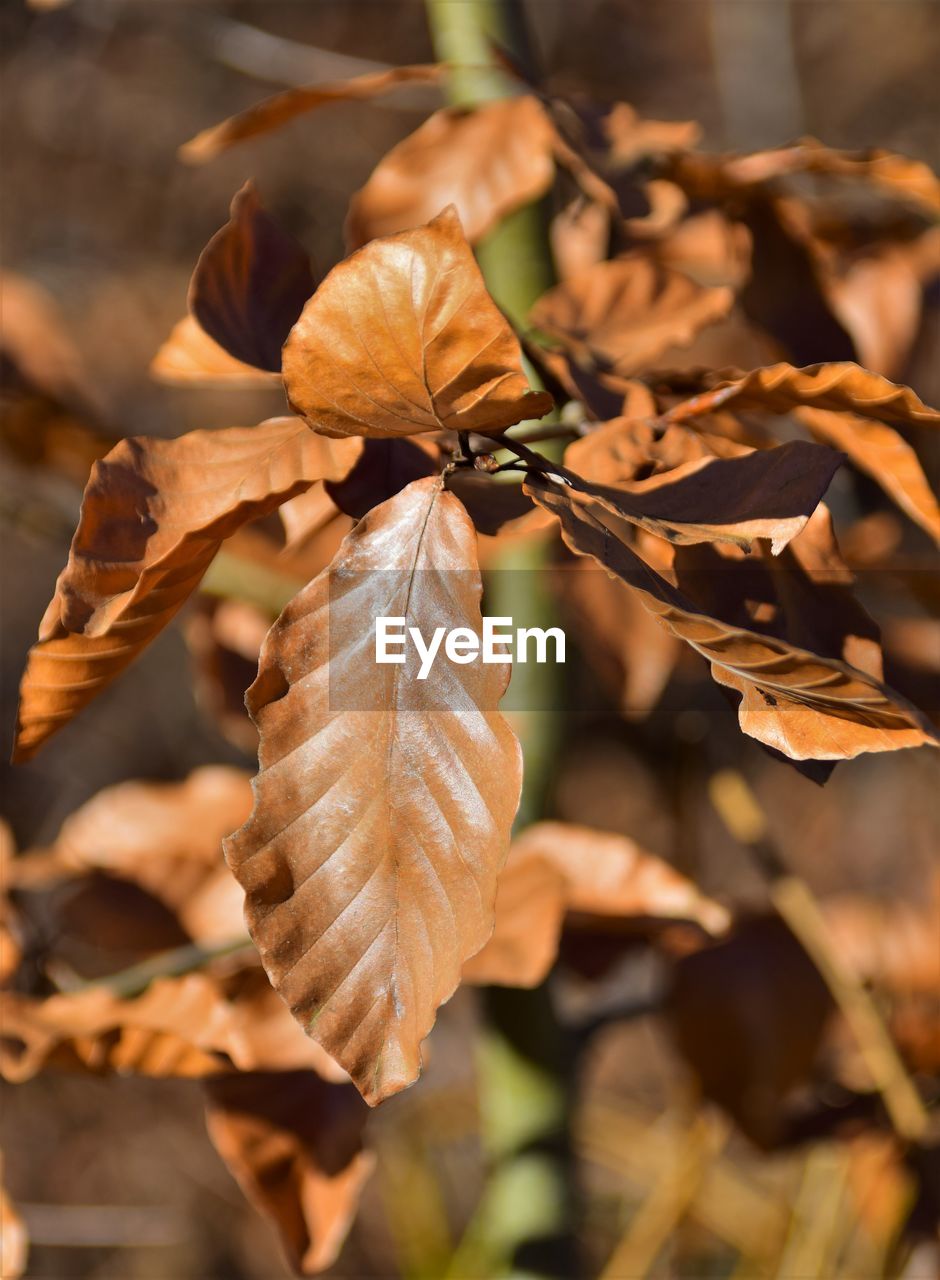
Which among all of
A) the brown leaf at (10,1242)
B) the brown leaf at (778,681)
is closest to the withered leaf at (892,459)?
the brown leaf at (778,681)

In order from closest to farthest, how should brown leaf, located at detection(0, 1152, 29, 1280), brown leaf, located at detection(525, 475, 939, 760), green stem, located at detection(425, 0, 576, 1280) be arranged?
brown leaf, located at detection(525, 475, 939, 760) → brown leaf, located at detection(0, 1152, 29, 1280) → green stem, located at detection(425, 0, 576, 1280)

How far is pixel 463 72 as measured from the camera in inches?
18.5

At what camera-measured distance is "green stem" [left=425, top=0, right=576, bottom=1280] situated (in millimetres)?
487

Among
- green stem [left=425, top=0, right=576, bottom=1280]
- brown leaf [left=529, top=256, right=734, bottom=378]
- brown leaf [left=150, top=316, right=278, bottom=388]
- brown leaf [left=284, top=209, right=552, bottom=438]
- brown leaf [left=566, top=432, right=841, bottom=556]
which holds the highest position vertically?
A: brown leaf [left=284, top=209, right=552, bottom=438]

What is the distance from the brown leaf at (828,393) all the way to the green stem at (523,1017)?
203 mm

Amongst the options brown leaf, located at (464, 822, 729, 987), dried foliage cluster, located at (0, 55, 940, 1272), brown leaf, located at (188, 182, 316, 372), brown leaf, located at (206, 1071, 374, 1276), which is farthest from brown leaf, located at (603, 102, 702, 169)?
brown leaf, located at (206, 1071, 374, 1276)

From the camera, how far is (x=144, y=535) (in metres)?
0.26

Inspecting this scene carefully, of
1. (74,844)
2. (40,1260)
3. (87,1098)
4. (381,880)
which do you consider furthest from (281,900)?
(87,1098)

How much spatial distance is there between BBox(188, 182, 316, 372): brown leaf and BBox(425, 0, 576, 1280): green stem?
17 centimetres

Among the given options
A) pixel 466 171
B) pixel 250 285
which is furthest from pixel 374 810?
pixel 466 171

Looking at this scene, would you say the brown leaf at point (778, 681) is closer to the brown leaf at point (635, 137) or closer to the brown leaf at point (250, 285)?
the brown leaf at point (250, 285)

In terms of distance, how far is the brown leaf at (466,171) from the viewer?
42cm

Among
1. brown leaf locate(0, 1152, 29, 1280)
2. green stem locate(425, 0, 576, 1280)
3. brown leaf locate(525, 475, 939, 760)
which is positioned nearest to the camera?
brown leaf locate(525, 475, 939, 760)

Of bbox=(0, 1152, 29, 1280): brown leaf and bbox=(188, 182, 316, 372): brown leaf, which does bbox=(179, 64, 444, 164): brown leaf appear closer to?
bbox=(188, 182, 316, 372): brown leaf
